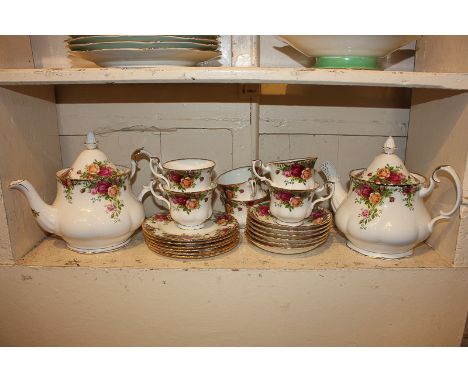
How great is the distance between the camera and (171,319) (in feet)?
2.76

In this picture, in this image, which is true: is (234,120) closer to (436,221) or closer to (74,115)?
(74,115)

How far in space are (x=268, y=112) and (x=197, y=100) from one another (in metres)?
0.20

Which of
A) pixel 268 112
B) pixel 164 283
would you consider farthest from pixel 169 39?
pixel 164 283

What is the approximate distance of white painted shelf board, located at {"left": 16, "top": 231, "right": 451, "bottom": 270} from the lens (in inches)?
32.5

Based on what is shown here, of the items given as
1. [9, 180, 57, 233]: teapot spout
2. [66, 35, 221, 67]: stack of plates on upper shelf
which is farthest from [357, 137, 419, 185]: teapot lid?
[9, 180, 57, 233]: teapot spout

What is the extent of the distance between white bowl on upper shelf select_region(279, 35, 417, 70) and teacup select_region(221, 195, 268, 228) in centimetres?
37

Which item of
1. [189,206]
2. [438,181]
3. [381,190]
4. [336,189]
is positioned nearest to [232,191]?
[189,206]

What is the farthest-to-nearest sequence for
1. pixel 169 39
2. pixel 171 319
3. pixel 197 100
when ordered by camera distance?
pixel 197 100, pixel 171 319, pixel 169 39

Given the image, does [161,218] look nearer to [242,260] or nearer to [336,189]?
[242,260]

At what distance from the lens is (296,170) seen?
0.89 meters

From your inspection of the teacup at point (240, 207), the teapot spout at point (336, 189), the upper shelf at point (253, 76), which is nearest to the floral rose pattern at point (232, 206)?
the teacup at point (240, 207)

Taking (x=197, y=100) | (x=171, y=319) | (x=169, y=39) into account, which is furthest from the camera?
(x=197, y=100)

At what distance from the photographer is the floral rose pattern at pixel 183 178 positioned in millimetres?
868

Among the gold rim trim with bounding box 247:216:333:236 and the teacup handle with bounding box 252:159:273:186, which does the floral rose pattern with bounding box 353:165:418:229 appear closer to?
the gold rim trim with bounding box 247:216:333:236
